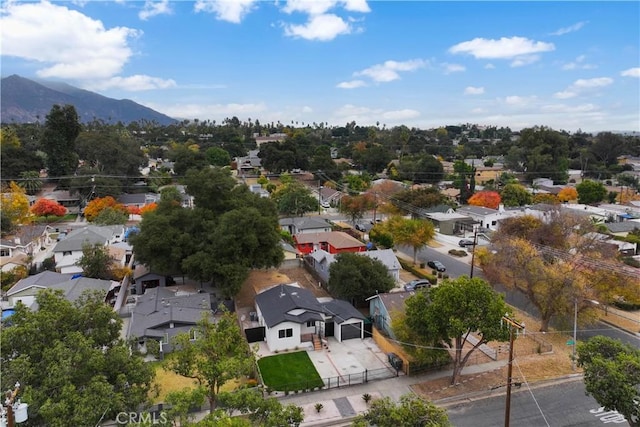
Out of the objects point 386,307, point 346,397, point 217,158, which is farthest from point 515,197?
point 217,158

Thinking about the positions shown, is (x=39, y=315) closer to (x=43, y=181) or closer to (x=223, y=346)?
(x=223, y=346)

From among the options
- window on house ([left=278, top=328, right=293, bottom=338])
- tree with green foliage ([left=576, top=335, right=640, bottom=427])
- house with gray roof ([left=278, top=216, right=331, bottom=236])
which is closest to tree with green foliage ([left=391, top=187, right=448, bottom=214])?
house with gray roof ([left=278, top=216, right=331, bottom=236])

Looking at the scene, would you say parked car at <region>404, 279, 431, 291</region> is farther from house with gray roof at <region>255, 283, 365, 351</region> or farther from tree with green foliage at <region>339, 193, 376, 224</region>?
tree with green foliage at <region>339, 193, 376, 224</region>

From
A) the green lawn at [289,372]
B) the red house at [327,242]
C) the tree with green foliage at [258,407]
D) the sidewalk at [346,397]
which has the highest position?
the tree with green foliage at [258,407]

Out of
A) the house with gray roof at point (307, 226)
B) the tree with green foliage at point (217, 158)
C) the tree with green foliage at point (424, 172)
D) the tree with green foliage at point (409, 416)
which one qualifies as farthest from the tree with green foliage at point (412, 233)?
the tree with green foliage at point (217, 158)

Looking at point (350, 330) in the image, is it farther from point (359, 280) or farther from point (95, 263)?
point (95, 263)

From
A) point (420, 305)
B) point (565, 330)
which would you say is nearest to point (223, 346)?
point (420, 305)

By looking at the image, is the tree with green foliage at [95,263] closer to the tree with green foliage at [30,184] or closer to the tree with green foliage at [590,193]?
the tree with green foliage at [30,184]
